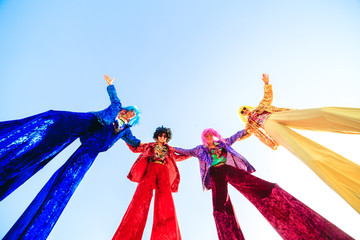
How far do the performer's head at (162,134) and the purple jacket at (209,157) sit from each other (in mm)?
361

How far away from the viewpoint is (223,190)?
8.45 ft

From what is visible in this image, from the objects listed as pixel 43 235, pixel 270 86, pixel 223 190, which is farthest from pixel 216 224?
pixel 270 86

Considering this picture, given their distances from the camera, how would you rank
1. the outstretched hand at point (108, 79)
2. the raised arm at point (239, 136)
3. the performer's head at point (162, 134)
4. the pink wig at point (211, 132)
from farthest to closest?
1. the performer's head at point (162, 134)
2. the pink wig at point (211, 132)
3. the raised arm at point (239, 136)
4. the outstretched hand at point (108, 79)

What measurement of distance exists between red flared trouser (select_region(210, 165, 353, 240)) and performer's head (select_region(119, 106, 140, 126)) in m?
Answer: 1.72

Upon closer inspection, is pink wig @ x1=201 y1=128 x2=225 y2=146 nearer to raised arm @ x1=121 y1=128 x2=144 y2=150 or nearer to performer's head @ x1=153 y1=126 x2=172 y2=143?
performer's head @ x1=153 y1=126 x2=172 y2=143

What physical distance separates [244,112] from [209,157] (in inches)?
48.2

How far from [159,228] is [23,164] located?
1719 mm

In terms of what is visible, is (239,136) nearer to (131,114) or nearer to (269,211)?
(269,211)

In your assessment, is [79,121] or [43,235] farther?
[79,121]

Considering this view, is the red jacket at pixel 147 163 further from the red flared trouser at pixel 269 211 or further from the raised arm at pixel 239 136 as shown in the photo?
the raised arm at pixel 239 136

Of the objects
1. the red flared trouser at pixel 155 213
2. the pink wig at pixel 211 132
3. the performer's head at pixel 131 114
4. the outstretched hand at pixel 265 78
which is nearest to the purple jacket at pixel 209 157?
the pink wig at pixel 211 132

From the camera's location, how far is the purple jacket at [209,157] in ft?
9.45

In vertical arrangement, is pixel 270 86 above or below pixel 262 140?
above

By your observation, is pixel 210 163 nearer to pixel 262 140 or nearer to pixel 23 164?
pixel 262 140
